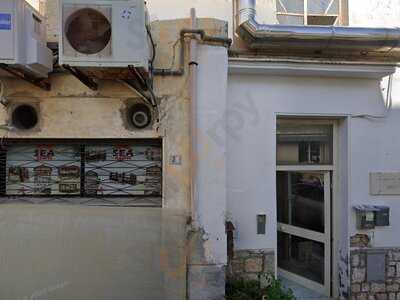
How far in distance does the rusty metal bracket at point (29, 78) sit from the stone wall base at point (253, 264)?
317 centimetres

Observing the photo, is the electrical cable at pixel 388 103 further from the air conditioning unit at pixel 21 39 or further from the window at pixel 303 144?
the air conditioning unit at pixel 21 39

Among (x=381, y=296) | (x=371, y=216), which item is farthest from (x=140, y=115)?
(x=381, y=296)

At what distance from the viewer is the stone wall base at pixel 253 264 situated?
15.7ft

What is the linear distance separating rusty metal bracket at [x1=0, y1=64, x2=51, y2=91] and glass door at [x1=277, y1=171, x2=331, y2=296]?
134 inches

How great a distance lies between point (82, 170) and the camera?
4438 millimetres

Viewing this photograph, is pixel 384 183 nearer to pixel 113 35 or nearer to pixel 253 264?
pixel 253 264

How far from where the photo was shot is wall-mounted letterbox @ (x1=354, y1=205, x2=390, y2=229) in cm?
482

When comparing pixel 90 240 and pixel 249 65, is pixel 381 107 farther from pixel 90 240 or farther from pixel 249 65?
pixel 90 240

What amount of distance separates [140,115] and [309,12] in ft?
9.55

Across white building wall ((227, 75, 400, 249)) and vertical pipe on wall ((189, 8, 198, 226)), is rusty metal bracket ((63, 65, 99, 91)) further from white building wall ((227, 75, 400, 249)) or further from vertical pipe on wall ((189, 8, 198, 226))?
white building wall ((227, 75, 400, 249))

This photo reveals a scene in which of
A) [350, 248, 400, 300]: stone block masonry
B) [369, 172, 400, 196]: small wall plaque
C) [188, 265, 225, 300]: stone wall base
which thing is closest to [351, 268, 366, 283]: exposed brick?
[350, 248, 400, 300]: stone block masonry

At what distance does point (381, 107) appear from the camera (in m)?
4.99

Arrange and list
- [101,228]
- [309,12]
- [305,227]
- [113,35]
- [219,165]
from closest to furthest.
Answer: [113,35] → [101,228] → [219,165] → [309,12] → [305,227]

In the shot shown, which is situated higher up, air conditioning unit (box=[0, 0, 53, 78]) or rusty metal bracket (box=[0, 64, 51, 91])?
air conditioning unit (box=[0, 0, 53, 78])
